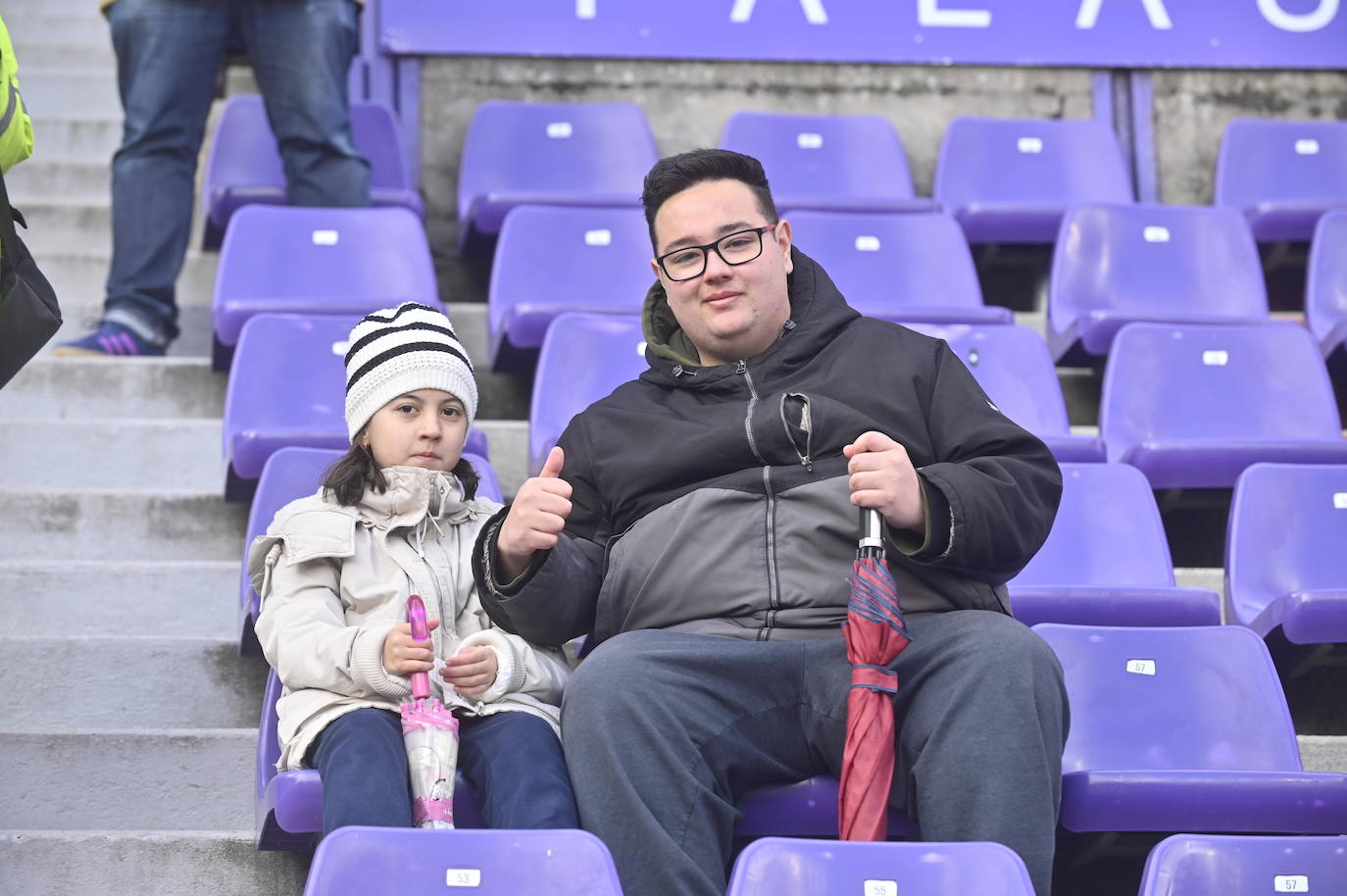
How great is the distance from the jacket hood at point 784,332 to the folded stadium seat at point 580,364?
0.56 m

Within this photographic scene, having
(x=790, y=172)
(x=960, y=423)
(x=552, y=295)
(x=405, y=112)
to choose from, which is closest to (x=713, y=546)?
(x=960, y=423)

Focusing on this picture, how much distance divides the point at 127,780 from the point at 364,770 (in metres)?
0.61

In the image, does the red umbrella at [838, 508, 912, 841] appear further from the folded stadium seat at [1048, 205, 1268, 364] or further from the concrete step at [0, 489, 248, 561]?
the folded stadium seat at [1048, 205, 1268, 364]

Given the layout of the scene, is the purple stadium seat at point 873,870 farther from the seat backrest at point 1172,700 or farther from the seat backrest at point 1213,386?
the seat backrest at point 1213,386

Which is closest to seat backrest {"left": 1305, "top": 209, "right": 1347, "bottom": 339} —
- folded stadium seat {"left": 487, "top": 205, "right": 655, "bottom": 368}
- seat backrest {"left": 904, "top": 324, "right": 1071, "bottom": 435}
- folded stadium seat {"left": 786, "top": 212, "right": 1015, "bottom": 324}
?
folded stadium seat {"left": 786, "top": 212, "right": 1015, "bottom": 324}

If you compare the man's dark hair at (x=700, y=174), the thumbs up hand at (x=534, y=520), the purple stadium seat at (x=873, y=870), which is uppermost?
the man's dark hair at (x=700, y=174)

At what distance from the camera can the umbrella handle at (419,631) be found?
83.4 inches

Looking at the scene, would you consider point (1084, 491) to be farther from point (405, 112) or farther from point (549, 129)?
point (405, 112)

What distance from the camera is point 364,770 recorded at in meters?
1.98

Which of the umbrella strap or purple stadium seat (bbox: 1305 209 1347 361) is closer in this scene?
the umbrella strap

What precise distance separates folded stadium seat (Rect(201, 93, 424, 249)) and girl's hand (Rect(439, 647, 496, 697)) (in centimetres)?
221

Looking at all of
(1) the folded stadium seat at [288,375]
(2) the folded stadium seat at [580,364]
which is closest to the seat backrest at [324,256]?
(1) the folded stadium seat at [288,375]

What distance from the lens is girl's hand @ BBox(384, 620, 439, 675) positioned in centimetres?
209

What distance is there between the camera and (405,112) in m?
4.83
